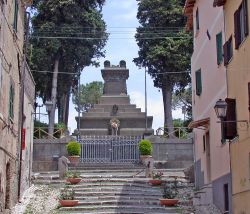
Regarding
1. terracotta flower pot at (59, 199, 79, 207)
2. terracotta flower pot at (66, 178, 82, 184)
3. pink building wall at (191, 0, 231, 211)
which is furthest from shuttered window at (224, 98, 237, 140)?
terracotta flower pot at (66, 178, 82, 184)

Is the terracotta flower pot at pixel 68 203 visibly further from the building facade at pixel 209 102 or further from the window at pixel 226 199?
the window at pixel 226 199

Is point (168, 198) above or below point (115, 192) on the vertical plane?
below

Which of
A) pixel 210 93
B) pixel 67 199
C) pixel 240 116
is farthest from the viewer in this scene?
pixel 67 199

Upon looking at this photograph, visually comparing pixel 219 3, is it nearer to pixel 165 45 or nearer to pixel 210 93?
pixel 210 93

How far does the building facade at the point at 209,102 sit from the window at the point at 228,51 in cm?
67

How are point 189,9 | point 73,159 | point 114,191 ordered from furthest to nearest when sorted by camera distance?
point 73,159, point 189,9, point 114,191

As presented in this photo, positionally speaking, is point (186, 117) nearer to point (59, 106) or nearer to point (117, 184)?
point (59, 106)

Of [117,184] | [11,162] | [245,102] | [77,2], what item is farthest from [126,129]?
[245,102]

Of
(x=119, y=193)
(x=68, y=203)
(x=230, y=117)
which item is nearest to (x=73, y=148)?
(x=119, y=193)

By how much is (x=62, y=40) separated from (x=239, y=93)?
89.7 ft

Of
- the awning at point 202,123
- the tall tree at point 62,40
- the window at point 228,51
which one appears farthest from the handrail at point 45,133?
the window at point 228,51

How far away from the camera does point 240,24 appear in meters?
15.3

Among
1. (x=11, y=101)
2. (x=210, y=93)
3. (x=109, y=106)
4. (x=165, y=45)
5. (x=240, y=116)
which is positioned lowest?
(x=240, y=116)

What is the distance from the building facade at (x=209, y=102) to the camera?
58.2 feet
